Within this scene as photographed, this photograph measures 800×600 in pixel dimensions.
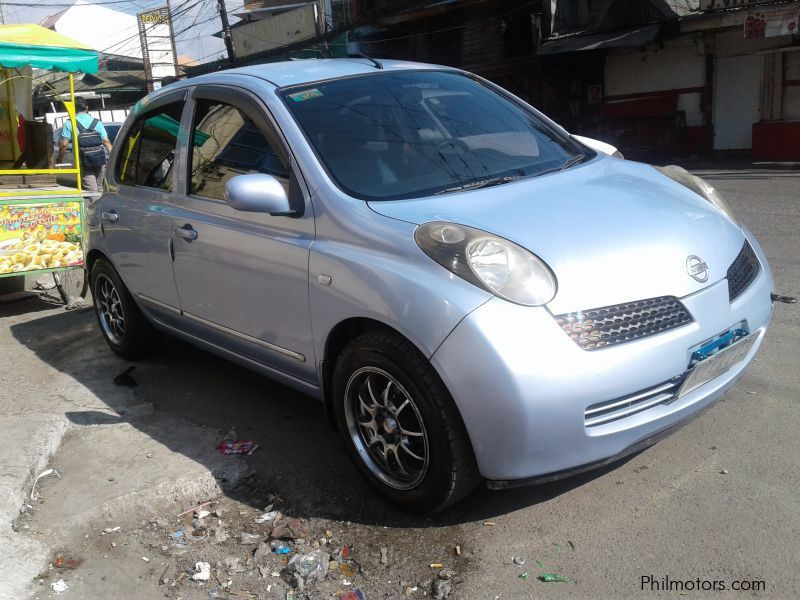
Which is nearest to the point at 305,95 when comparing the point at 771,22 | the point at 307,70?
the point at 307,70

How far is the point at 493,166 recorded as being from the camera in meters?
3.66

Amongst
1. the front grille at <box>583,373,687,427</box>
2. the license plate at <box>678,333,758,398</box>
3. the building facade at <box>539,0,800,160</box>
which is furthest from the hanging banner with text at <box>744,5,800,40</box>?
the front grille at <box>583,373,687,427</box>

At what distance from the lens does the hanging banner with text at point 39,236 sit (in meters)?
6.56

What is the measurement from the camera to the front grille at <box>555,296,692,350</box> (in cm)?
270

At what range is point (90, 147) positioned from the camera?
A: 12109 mm

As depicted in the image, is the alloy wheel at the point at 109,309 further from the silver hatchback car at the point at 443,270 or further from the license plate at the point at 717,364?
the license plate at the point at 717,364

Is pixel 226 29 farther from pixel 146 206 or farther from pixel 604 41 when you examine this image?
pixel 146 206

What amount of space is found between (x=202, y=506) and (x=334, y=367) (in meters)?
0.88

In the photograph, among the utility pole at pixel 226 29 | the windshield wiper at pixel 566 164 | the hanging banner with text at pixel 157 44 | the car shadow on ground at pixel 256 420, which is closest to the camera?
the car shadow on ground at pixel 256 420

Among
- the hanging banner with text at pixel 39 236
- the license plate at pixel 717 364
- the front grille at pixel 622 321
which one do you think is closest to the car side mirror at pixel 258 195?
the front grille at pixel 622 321

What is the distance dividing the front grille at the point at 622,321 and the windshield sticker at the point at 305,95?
180 centimetres

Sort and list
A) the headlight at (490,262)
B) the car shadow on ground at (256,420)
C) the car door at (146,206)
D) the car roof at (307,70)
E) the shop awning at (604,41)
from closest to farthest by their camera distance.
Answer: the headlight at (490,262)
the car shadow on ground at (256,420)
the car roof at (307,70)
the car door at (146,206)
the shop awning at (604,41)

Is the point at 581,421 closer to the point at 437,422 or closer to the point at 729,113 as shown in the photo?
the point at 437,422

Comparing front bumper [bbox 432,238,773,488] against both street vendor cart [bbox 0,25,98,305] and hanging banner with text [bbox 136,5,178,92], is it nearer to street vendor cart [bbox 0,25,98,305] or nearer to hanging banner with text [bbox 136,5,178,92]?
street vendor cart [bbox 0,25,98,305]
